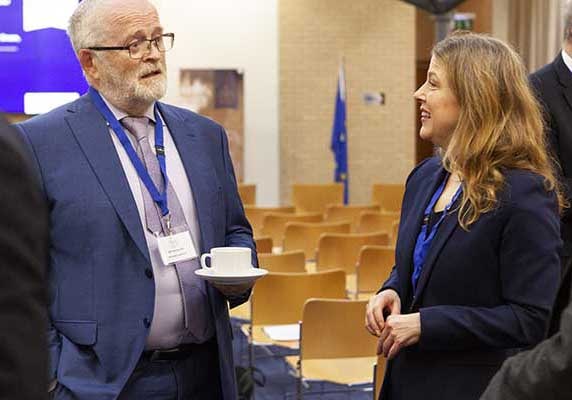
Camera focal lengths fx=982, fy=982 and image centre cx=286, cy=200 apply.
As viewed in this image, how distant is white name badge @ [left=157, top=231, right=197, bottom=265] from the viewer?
8.25ft

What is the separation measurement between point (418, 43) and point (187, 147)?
47.0 ft

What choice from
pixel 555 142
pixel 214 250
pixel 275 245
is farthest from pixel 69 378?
pixel 275 245

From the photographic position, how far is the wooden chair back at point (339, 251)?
641 centimetres

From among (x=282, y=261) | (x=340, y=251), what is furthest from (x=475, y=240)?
(x=340, y=251)

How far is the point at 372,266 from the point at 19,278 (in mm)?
4917

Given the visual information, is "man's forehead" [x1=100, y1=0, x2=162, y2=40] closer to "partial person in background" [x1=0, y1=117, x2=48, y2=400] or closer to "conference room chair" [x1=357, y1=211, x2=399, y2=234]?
"partial person in background" [x1=0, y1=117, x2=48, y2=400]

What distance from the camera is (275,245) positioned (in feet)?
26.4

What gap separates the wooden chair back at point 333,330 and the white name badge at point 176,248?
1.77 m

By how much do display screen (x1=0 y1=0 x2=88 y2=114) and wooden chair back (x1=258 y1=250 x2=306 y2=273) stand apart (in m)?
1.68

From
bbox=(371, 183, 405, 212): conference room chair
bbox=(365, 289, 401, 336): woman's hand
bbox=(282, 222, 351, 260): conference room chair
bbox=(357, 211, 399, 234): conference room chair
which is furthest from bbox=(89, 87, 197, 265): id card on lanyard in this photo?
bbox=(371, 183, 405, 212): conference room chair

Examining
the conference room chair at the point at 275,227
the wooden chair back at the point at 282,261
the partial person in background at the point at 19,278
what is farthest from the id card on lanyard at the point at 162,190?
the conference room chair at the point at 275,227

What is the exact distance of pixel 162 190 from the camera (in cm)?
260

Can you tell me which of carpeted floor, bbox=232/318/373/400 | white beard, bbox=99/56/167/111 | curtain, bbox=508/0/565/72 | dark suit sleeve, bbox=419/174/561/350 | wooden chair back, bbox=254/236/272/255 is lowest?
carpeted floor, bbox=232/318/373/400

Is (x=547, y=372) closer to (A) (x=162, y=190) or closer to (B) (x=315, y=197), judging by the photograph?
(A) (x=162, y=190)
